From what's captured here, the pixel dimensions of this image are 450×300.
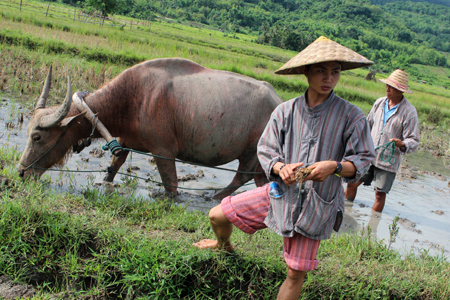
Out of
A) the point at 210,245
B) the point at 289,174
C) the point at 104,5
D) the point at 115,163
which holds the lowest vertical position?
the point at 115,163

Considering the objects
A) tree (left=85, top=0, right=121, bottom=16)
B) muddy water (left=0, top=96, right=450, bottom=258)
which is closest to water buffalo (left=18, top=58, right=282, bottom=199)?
muddy water (left=0, top=96, right=450, bottom=258)

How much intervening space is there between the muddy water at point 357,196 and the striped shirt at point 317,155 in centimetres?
184

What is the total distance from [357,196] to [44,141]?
166 inches

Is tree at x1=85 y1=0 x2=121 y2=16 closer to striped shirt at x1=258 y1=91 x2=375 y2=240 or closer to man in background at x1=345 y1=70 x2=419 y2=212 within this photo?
man in background at x1=345 y1=70 x2=419 y2=212

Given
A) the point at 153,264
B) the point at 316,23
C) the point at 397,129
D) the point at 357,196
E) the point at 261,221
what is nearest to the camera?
the point at 261,221

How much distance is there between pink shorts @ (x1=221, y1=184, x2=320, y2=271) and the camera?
2.01 meters

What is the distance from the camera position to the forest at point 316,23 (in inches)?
1769

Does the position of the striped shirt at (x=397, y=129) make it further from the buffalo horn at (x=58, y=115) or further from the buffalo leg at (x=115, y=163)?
the buffalo horn at (x=58, y=115)

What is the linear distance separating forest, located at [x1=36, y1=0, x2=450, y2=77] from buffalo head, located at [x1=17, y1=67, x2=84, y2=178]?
1089 inches

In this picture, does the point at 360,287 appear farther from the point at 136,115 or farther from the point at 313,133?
the point at 136,115

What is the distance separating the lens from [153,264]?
247 cm

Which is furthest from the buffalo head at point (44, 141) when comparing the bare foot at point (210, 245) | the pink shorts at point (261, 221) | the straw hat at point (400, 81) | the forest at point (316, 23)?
the forest at point (316, 23)

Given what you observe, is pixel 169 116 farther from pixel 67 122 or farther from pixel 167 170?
pixel 67 122

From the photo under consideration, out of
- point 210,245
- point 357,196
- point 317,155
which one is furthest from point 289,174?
point 357,196
